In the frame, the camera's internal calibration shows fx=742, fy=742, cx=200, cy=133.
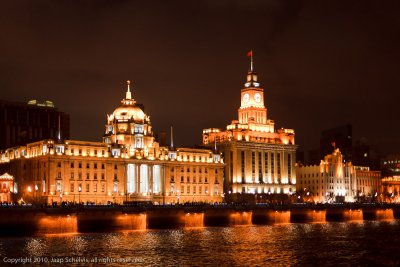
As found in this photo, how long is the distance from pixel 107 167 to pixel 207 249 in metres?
80.6

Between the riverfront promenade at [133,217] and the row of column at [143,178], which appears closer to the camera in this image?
the riverfront promenade at [133,217]

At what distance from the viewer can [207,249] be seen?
107375 mm

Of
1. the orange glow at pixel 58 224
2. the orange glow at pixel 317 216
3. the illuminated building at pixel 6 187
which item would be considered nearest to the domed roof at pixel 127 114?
the illuminated building at pixel 6 187

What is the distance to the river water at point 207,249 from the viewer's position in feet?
305

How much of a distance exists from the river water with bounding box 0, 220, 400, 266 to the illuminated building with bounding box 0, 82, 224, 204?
3743 centimetres

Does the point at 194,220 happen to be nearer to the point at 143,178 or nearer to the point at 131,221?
the point at 131,221

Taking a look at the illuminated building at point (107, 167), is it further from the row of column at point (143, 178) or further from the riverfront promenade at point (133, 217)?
the riverfront promenade at point (133, 217)

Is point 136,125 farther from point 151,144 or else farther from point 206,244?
point 206,244

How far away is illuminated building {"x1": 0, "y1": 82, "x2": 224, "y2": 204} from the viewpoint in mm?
172875

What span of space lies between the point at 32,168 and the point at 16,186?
7.15 metres

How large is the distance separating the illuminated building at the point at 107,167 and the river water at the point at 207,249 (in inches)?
1474

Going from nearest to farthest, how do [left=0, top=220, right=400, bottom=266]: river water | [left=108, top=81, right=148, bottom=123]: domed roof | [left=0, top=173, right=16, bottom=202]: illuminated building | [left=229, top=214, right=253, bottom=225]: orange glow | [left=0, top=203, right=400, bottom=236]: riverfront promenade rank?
1. [left=0, top=220, right=400, bottom=266]: river water
2. [left=0, top=203, right=400, bottom=236]: riverfront promenade
3. [left=229, top=214, right=253, bottom=225]: orange glow
4. [left=0, top=173, right=16, bottom=202]: illuminated building
5. [left=108, top=81, right=148, bottom=123]: domed roof

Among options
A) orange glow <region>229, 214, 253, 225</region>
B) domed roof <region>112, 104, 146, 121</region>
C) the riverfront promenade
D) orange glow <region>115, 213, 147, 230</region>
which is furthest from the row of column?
orange glow <region>115, 213, 147, 230</region>

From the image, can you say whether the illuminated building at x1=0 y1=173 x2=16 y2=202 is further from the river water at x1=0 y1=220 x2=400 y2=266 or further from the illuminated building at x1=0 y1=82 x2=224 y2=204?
the river water at x1=0 y1=220 x2=400 y2=266
